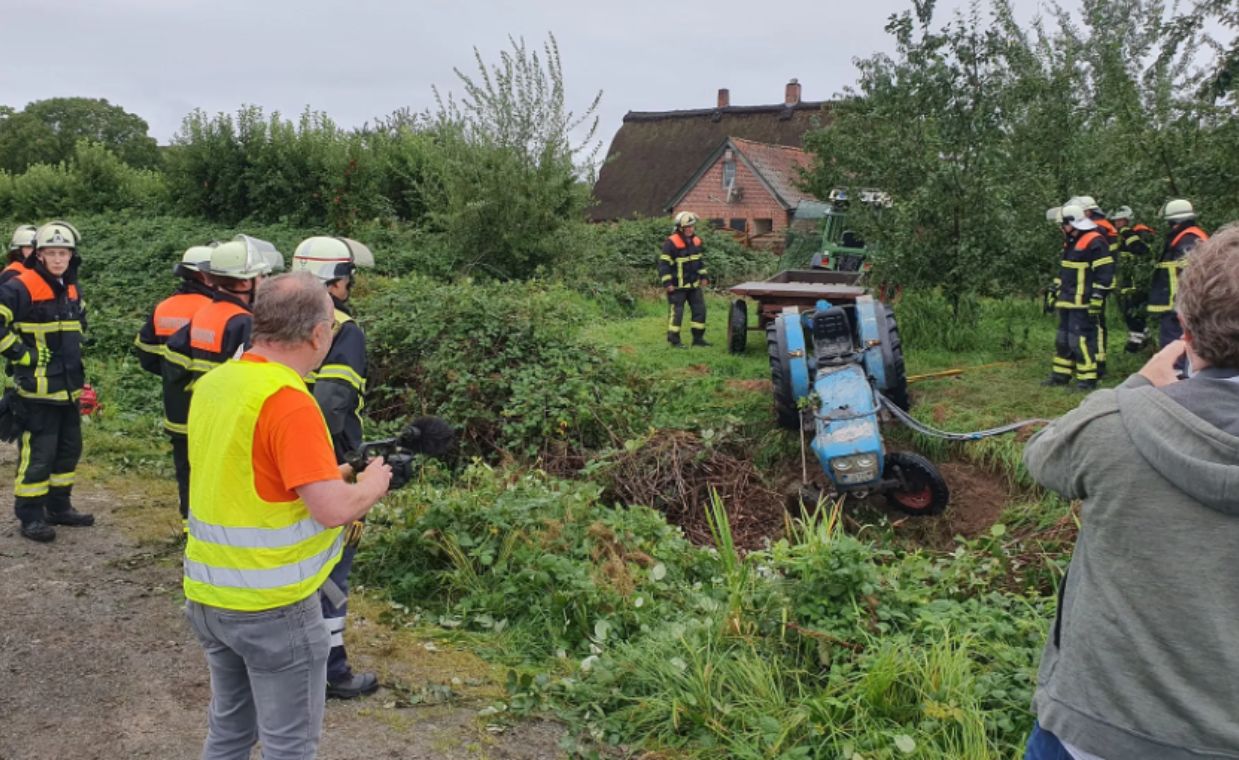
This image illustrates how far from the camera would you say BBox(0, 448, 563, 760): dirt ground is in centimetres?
390

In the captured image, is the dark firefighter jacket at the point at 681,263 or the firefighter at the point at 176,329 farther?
the dark firefighter jacket at the point at 681,263

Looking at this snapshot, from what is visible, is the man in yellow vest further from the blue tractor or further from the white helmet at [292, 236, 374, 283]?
the blue tractor

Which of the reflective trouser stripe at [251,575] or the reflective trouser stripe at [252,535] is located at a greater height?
the reflective trouser stripe at [252,535]

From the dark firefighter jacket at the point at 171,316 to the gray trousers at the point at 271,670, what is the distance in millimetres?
3075

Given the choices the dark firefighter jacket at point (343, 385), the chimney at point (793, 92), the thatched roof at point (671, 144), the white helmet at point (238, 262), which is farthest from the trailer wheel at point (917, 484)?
the chimney at point (793, 92)

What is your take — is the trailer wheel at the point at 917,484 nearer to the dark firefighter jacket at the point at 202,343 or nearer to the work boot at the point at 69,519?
the dark firefighter jacket at the point at 202,343

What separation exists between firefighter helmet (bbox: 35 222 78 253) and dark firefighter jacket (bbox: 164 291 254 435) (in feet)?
4.64

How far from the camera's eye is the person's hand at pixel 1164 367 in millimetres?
2088

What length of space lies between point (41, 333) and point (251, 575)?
459 cm

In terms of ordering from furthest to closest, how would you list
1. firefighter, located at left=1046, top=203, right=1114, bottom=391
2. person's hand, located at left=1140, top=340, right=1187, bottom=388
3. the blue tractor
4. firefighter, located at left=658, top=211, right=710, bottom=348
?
firefighter, located at left=658, top=211, right=710, bottom=348, firefighter, located at left=1046, top=203, right=1114, bottom=391, the blue tractor, person's hand, located at left=1140, top=340, right=1187, bottom=388

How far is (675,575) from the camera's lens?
542 centimetres

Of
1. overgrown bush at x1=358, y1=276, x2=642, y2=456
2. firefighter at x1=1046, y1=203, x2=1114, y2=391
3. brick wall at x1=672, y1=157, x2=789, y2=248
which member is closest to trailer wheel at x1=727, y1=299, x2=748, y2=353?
overgrown bush at x1=358, y1=276, x2=642, y2=456

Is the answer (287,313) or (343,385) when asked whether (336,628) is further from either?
(287,313)

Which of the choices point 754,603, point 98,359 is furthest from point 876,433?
point 98,359
